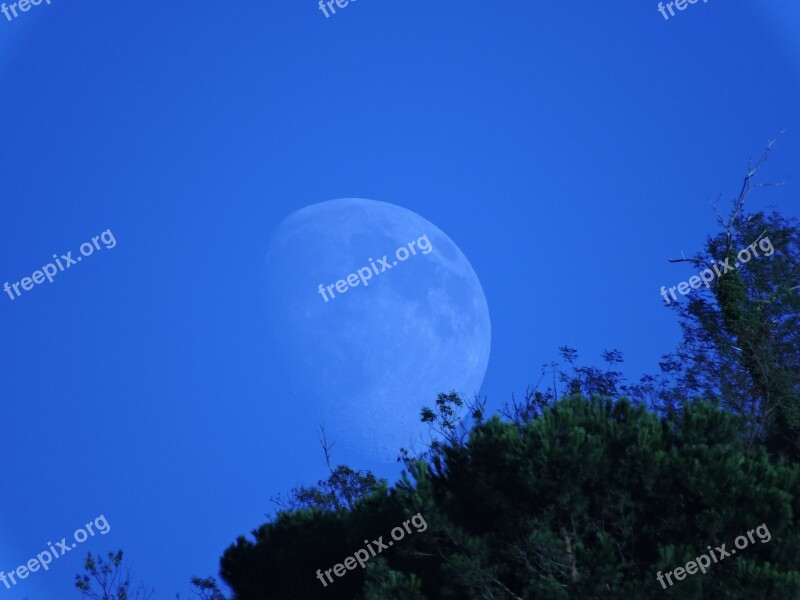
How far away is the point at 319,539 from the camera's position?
1816cm

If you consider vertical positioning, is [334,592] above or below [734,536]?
above

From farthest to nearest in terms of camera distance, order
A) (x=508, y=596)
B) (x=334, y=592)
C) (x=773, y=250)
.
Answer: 1. (x=773, y=250)
2. (x=334, y=592)
3. (x=508, y=596)

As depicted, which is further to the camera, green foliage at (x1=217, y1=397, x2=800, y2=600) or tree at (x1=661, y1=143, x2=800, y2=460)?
tree at (x1=661, y1=143, x2=800, y2=460)

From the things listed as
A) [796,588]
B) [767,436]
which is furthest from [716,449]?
[767,436]

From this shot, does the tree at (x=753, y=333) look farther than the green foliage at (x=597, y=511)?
Yes

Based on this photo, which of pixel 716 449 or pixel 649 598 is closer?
pixel 649 598

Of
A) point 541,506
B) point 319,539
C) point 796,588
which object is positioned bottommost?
point 796,588

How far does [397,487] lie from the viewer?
14.2 meters

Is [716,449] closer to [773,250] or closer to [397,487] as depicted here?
[397,487]

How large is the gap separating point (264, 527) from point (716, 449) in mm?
11443

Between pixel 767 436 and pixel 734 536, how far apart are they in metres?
16.4

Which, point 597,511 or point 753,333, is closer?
point 597,511

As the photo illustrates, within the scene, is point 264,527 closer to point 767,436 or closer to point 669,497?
point 669,497

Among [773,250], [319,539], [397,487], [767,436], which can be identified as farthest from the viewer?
[773,250]
